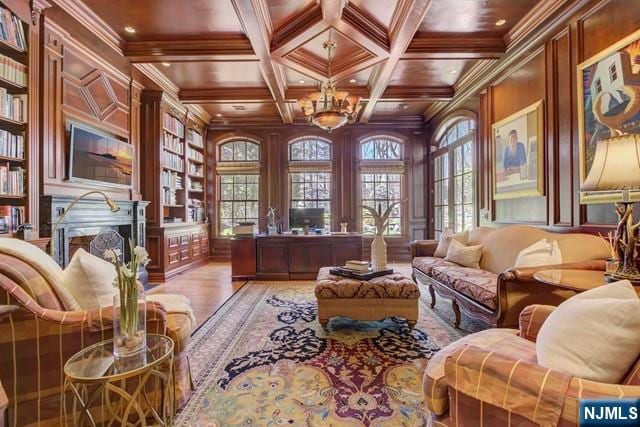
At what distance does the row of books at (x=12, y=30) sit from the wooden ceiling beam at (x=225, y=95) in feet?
9.40

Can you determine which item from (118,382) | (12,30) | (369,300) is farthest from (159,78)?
(118,382)

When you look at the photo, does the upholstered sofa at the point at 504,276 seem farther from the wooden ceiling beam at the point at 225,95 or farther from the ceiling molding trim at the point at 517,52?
the wooden ceiling beam at the point at 225,95

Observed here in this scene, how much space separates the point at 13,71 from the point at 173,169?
10.2 feet

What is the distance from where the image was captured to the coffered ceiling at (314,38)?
3275 millimetres

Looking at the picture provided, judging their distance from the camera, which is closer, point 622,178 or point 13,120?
point 622,178

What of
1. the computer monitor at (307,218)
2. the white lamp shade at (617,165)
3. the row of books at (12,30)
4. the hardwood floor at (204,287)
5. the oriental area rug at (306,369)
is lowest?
the oriental area rug at (306,369)

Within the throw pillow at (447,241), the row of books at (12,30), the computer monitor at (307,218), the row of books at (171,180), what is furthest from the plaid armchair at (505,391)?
the row of books at (171,180)

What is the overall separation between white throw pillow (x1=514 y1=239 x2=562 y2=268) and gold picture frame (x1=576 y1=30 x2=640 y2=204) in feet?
1.94

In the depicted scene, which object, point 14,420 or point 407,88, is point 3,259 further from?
point 407,88

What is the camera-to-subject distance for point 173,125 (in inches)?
235

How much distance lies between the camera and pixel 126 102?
187 inches

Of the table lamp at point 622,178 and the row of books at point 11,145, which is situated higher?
the row of books at point 11,145

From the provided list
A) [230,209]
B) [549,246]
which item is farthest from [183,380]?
[230,209]

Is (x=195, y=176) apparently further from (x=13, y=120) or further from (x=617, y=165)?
(x=617, y=165)
